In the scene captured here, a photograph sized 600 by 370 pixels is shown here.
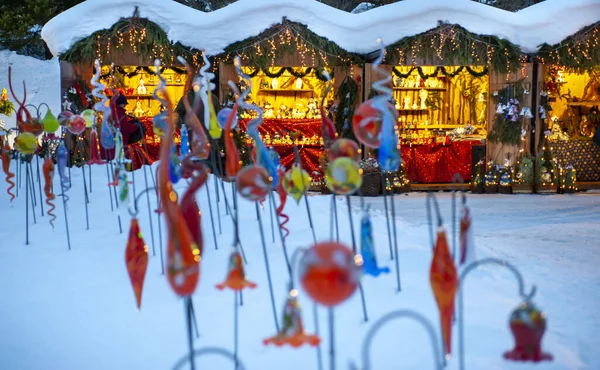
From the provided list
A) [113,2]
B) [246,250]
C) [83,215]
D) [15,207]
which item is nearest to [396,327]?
[246,250]

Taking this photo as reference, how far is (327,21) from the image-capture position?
418 inches

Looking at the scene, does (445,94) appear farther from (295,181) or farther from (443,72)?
(295,181)

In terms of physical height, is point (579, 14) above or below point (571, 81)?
above

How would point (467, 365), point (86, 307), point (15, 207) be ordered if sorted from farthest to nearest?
1. point (15, 207)
2. point (86, 307)
3. point (467, 365)

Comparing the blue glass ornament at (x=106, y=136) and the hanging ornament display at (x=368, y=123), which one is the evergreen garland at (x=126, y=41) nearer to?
the blue glass ornament at (x=106, y=136)

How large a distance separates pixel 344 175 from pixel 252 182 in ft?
1.51

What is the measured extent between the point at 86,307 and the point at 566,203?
761cm

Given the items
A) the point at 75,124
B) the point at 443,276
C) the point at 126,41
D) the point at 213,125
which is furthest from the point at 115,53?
the point at 443,276

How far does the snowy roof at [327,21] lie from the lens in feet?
33.5

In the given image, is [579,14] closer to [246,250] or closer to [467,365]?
[246,250]

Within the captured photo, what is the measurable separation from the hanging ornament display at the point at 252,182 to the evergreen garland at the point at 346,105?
7776 mm

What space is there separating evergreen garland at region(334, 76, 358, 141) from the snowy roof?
513 mm

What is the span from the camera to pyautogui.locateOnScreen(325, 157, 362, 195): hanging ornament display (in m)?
3.26

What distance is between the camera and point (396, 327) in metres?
3.56
